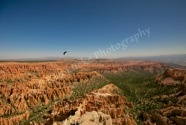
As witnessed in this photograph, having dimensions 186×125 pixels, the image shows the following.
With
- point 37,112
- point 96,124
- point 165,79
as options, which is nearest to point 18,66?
point 37,112

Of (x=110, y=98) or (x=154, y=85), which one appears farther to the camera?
(x=154, y=85)

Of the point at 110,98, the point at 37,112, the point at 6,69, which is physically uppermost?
the point at 6,69

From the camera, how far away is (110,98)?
6925cm

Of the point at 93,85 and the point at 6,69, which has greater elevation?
the point at 6,69

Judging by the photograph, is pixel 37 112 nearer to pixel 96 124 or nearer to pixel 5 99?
pixel 5 99

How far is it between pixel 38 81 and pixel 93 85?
32.3m

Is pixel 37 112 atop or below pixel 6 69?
below

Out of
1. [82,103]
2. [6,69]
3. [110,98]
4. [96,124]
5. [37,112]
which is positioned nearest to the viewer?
[96,124]

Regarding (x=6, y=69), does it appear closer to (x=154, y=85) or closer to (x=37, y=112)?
(x=37, y=112)

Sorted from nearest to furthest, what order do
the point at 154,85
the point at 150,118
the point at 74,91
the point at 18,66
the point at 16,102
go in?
the point at 150,118 → the point at 16,102 → the point at 74,91 → the point at 154,85 → the point at 18,66

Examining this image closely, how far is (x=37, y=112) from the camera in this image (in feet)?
243

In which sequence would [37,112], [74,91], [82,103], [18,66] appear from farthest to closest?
[18,66] → [74,91] → [37,112] → [82,103]

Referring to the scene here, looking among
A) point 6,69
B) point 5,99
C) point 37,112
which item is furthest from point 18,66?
point 37,112

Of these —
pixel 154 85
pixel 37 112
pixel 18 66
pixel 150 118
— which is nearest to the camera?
pixel 150 118
